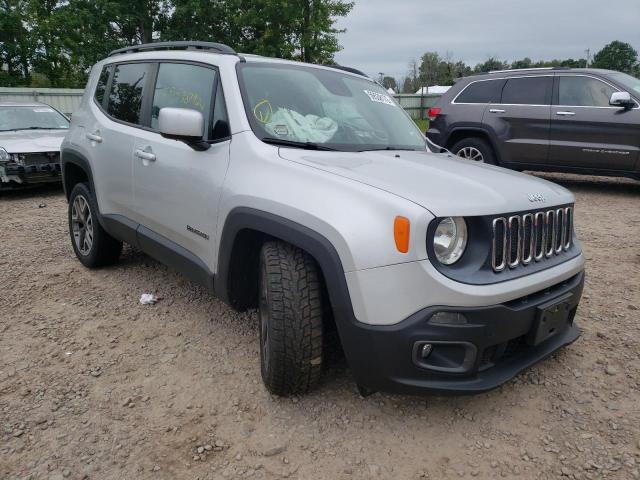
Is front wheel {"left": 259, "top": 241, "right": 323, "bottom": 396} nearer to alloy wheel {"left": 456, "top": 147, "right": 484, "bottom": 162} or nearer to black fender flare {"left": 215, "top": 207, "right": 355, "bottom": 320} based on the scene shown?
black fender flare {"left": 215, "top": 207, "right": 355, "bottom": 320}

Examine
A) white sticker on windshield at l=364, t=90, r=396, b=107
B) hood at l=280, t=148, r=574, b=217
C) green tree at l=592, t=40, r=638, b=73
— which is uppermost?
green tree at l=592, t=40, r=638, b=73

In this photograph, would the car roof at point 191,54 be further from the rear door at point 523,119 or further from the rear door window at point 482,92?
the rear door window at point 482,92

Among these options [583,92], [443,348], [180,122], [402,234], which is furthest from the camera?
[583,92]

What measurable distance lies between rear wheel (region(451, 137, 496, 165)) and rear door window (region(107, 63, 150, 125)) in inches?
224

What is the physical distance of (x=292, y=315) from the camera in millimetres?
2307

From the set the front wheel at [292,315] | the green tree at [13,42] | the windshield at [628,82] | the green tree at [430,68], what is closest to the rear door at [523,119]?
the windshield at [628,82]

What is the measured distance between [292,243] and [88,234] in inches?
112

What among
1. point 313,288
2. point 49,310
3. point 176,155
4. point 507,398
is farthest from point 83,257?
point 507,398

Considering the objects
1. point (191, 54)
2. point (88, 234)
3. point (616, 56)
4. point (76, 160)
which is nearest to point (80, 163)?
point (76, 160)

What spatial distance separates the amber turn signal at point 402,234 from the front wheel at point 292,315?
0.49 metres

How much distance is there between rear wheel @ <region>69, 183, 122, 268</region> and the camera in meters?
4.26

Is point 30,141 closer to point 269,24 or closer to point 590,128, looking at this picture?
point 590,128

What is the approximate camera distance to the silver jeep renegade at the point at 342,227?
2.06 metres

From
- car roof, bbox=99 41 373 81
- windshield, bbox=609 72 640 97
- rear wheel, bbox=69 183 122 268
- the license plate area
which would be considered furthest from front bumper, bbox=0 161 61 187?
windshield, bbox=609 72 640 97
